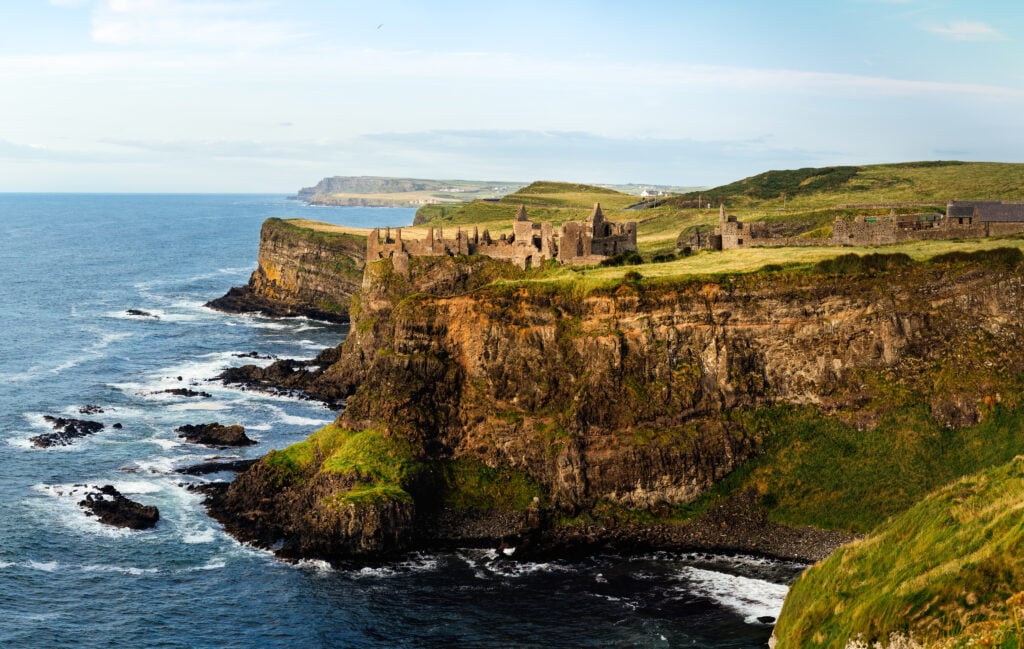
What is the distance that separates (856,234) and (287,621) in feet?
183

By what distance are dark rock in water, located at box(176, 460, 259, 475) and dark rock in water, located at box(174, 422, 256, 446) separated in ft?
17.2

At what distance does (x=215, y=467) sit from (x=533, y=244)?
116 feet

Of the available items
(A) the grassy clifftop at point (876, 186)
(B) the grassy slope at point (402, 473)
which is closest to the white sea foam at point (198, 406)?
(B) the grassy slope at point (402, 473)

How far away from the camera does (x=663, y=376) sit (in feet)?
254

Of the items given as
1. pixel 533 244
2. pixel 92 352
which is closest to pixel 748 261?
pixel 533 244

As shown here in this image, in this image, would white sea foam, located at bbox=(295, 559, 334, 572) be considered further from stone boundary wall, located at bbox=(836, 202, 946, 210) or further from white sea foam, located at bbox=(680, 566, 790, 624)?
stone boundary wall, located at bbox=(836, 202, 946, 210)

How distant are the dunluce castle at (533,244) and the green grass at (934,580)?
48.0m

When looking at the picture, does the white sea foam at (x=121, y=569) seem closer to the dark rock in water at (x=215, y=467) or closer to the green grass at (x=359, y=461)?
the green grass at (x=359, y=461)

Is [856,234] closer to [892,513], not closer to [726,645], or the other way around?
[892,513]

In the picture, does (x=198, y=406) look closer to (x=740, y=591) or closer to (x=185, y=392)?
(x=185, y=392)

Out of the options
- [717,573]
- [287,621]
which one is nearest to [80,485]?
[287,621]

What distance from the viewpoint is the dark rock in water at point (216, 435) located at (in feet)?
305

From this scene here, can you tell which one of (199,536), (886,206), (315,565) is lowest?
(315,565)

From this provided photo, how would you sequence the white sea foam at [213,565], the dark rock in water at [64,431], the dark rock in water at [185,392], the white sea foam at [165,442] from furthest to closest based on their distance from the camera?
the dark rock in water at [185,392]
the white sea foam at [165,442]
the dark rock in water at [64,431]
the white sea foam at [213,565]
